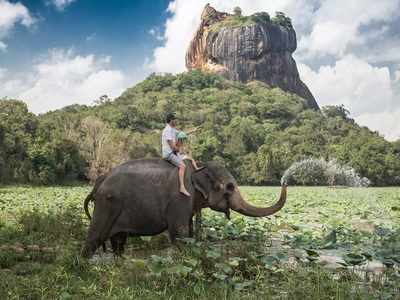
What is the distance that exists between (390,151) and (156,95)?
50.6 meters

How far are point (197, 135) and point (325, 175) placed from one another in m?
21.2

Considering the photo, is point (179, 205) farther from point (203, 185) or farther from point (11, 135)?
point (11, 135)

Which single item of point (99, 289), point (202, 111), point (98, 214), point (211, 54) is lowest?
point (99, 289)

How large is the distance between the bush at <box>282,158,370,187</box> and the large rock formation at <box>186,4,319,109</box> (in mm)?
73036

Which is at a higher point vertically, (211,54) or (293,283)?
(211,54)

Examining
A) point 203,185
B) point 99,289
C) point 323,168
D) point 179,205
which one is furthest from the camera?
point 323,168

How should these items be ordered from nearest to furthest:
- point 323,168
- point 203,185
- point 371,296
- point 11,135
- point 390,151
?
point 371,296 < point 203,185 < point 11,135 < point 323,168 < point 390,151

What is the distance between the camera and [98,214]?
696 cm

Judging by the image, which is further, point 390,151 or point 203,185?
point 390,151

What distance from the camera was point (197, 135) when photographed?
234ft

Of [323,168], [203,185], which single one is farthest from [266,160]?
[203,185]

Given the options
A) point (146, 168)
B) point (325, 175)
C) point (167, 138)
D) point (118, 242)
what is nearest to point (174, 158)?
point (167, 138)

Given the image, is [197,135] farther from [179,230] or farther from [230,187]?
[179,230]

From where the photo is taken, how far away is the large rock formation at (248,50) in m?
130
